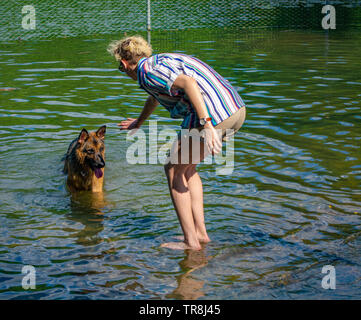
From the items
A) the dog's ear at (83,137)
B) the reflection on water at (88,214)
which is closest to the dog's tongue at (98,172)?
the reflection on water at (88,214)

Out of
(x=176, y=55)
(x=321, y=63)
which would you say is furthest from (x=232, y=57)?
(x=176, y=55)

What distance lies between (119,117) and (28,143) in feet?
6.57

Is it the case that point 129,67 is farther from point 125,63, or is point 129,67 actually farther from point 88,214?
point 88,214

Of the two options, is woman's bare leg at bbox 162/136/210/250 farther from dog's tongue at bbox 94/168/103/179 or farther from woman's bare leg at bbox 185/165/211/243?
dog's tongue at bbox 94/168/103/179

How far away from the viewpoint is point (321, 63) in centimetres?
1548

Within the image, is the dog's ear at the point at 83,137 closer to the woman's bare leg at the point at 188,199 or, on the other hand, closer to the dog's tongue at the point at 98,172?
the dog's tongue at the point at 98,172

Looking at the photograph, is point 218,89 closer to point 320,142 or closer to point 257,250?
point 257,250

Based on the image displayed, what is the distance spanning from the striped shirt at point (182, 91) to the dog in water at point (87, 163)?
2238mm

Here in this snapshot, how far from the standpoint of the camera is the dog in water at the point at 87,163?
7.21 meters

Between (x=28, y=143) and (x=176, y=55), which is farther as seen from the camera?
(x=28, y=143)

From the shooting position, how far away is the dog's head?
7176 mm

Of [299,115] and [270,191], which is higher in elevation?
[299,115]
